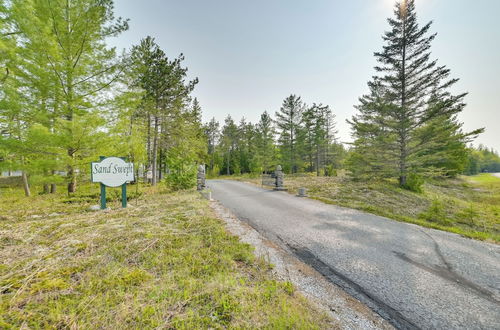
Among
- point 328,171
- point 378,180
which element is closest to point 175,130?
point 378,180

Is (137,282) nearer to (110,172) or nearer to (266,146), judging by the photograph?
(110,172)

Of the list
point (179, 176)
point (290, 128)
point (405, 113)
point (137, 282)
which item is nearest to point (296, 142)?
point (290, 128)

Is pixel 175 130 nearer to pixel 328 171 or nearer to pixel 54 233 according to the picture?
pixel 54 233

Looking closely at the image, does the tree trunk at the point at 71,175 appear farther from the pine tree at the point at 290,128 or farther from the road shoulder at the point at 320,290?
the pine tree at the point at 290,128

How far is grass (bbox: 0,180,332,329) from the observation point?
4.92 ft

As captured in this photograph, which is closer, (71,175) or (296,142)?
(71,175)

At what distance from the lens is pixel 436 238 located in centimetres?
372

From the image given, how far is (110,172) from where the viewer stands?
16.3ft

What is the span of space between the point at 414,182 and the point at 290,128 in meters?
16.5

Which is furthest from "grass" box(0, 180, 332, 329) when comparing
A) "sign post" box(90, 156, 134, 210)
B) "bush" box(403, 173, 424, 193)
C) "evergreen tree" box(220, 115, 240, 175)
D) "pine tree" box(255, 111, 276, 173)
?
"evergreen tree" box(220, 115, 240, 175)

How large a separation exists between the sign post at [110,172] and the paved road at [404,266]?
3.84 m

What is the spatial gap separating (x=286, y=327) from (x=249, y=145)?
32.2m

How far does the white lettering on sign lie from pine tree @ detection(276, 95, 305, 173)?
77.6ft

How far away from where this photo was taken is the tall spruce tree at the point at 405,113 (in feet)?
37.3
